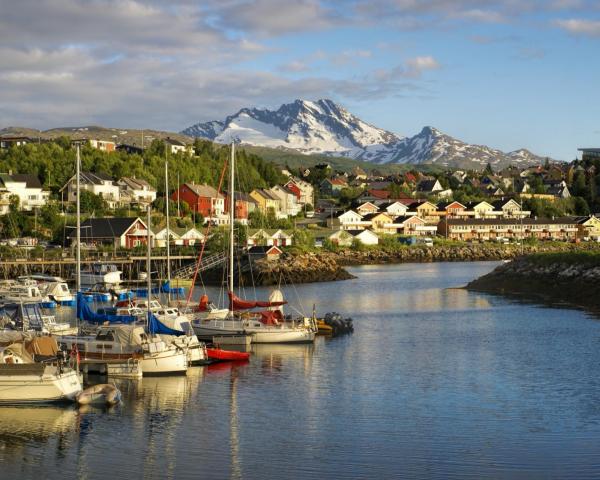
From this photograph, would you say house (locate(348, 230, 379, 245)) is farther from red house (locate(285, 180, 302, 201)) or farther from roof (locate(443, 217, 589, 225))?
red house (locate(285, 180, 302, 201))

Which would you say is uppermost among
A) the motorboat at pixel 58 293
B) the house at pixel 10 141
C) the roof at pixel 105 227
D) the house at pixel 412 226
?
the house at pixel 10 141

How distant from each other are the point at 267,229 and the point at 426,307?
142ft

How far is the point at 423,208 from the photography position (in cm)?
13325

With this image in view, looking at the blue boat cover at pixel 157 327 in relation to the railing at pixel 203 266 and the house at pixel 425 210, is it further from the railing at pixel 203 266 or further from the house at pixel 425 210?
the house at pixel 425 210

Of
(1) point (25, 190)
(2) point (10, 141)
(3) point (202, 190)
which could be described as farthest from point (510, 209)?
(1) point (25, 190)

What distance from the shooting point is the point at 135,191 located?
101188 mm

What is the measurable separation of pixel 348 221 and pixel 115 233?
46.9 metres

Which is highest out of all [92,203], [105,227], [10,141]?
[10,141]

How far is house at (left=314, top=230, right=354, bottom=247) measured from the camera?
101 metres

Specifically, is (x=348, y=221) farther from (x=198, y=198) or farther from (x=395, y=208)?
(x=198, y=198)

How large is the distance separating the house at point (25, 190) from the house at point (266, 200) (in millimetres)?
27762

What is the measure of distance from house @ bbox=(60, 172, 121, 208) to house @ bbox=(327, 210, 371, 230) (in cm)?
2977

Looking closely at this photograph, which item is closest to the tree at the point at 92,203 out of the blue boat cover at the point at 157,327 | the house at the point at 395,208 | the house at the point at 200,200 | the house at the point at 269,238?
the house at the point at 200,200

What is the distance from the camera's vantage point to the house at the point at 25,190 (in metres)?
92.4
